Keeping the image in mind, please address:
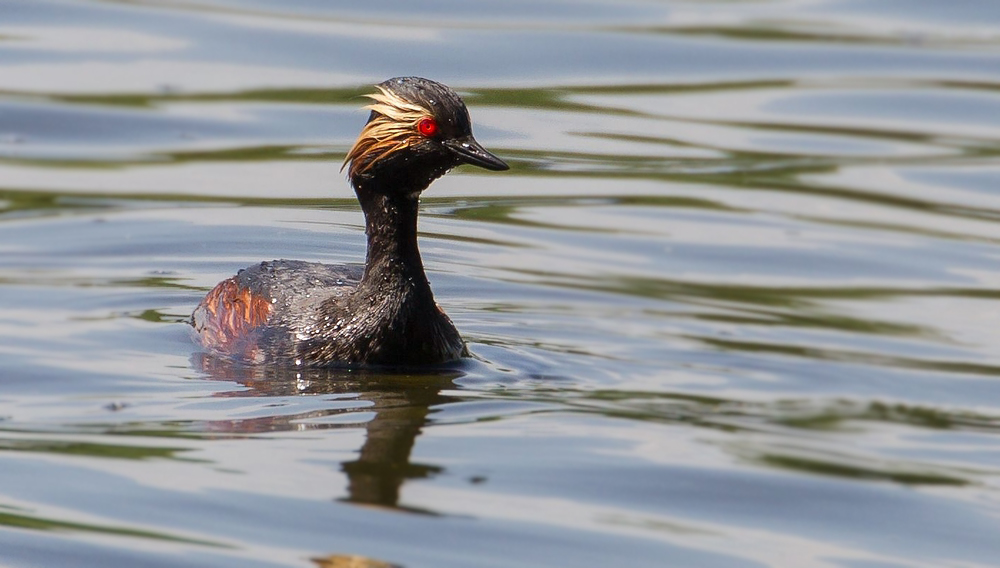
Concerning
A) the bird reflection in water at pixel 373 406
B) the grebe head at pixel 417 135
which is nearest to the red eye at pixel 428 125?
the grebe head at pixel 417 135

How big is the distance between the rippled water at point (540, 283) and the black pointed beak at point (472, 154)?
3.79ft

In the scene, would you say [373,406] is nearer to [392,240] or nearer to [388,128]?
[392,240]

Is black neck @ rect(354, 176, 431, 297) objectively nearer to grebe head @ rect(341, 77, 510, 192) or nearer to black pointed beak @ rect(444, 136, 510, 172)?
grebe head @ rect(341, 77, 510, 192)

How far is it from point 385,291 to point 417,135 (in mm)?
927

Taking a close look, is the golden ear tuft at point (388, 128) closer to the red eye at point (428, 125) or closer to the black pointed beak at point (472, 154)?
the red eye at point (428, 125)

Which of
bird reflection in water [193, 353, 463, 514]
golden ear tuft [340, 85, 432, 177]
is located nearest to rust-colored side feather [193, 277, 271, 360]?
bird reflection in water [193, 353, 463, 514]

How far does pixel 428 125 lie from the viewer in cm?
952

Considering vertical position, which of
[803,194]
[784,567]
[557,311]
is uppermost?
[803,194]

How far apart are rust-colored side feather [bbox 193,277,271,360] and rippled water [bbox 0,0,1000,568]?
0.61 ft

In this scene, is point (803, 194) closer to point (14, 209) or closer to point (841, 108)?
point (841, 108)

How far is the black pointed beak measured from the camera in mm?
9391

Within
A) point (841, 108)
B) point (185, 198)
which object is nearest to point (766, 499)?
point (185, 198)

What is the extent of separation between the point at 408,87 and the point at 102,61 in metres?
8.52

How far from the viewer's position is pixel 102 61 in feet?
57.0
